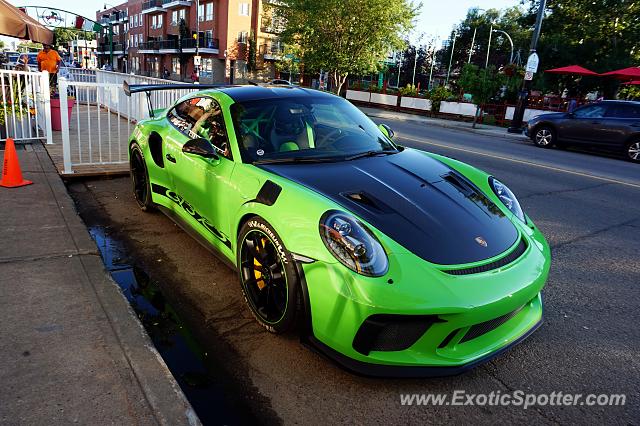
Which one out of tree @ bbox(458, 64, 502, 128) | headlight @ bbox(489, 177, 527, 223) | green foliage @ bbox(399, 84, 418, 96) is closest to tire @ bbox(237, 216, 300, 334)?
headlight @ bbox(489, 177, 527, 223)

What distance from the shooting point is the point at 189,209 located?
13.1ft

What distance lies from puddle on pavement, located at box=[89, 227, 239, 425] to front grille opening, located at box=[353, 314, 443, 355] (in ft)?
2.46

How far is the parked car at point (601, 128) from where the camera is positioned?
13.1m

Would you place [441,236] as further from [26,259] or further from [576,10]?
[576,10]

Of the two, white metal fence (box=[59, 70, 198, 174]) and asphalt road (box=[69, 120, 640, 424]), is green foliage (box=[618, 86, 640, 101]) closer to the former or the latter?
asphalt road (box=[69, 120, 640, 424])

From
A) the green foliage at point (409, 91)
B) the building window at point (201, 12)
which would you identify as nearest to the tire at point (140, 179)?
the green foliage at point (409, 91)

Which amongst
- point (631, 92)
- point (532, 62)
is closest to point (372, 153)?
point (532, 62)

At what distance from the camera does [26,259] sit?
142 inches

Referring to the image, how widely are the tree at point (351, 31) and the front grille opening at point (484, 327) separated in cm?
3219

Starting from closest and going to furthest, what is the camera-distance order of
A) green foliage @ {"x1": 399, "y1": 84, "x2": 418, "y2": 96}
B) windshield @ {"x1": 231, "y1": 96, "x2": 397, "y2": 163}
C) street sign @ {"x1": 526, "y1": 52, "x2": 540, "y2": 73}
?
windshield @ {"x1": 231, "y1": 96, "x2": 397, "y2": 163}, street sign @ {"x1": 526, "y1": 52, "x2": 540, "y2": 73}, green foliage @ {"x1": 399, "y1": 84, "x2": 418, "y2": 96}

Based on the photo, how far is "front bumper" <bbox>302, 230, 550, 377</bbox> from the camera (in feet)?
7.46

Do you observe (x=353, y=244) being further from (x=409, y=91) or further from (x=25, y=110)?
(x=409, y=91)

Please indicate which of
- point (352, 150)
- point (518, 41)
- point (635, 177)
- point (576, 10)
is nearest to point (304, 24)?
point (576, 10)

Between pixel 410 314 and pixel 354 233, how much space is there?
53 cm
